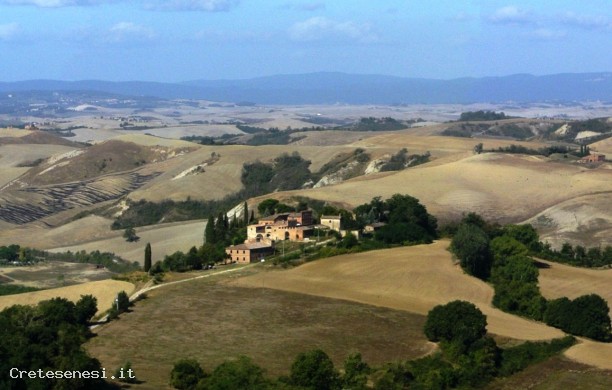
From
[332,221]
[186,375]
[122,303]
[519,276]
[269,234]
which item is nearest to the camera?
[186,375]

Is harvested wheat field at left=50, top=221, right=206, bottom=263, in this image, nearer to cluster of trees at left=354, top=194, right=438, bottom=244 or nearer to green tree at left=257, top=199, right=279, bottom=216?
green tree at left=257, top=199, right=279, bottom=216

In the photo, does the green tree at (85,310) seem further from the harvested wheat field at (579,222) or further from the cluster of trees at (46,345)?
the harvested wheat field at (579,222)

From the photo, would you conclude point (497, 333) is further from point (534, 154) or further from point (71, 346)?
point (534, 154)

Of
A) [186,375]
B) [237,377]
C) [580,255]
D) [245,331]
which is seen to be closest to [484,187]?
[580,255]

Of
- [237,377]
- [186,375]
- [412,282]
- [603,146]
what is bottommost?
[412,282]

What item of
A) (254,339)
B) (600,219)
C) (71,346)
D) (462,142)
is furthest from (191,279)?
(462,142)

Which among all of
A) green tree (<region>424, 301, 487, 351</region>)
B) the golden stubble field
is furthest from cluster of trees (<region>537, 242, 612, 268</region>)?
green tree (<region>424, 301, 487, 351</region>)

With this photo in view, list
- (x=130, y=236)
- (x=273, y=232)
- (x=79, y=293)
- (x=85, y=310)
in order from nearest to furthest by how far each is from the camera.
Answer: (x=85, y=310) < (x=79, y=293) < (x=273, y=232) < (x=130, y=236)

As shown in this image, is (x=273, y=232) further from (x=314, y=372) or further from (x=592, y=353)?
(x=314, y=372)

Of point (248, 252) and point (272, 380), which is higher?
point (272, 380)
